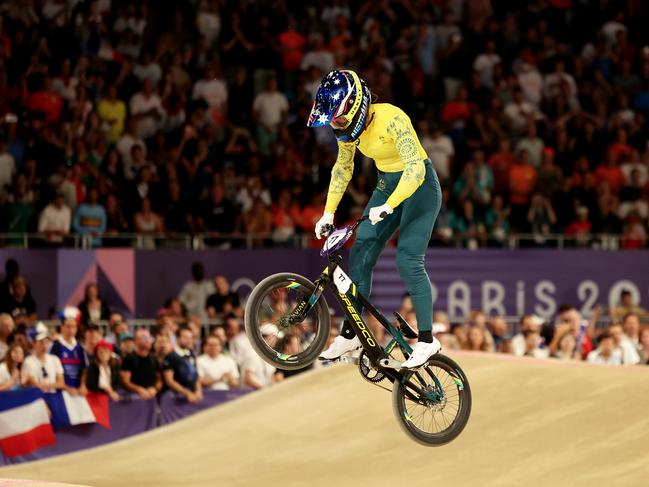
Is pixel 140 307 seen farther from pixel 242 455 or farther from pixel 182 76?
pixel 242 455

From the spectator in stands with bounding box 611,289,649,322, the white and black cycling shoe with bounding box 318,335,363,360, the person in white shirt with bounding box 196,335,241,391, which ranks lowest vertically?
the person in white shirt with bounding box 196,335,241,391

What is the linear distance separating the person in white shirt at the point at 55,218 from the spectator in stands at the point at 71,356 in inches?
87.0

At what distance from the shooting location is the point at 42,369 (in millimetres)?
15102

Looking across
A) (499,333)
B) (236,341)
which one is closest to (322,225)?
(236,341)

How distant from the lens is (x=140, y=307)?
711 inches

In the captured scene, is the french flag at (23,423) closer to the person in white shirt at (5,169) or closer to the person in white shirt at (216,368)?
the person in white shirt at (216,368)

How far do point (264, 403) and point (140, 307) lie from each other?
3596mm

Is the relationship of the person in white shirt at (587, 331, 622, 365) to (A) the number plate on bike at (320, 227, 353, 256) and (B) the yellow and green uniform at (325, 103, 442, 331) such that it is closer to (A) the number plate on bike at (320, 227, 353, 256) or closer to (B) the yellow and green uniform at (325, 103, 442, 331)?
(B) the yellow and green uniform at (325, 103, 442, 331)

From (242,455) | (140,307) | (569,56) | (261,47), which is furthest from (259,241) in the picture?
(569,56)

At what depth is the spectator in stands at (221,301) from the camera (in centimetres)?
1756

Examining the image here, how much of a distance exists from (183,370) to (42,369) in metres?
1.79

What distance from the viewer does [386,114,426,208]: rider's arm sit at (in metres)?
10.1

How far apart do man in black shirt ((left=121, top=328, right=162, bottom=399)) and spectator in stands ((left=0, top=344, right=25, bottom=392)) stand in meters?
1.29

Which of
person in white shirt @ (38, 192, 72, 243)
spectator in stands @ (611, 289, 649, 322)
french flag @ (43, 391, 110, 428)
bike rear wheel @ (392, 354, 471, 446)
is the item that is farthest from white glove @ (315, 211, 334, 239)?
spectator in stands @ (611, 289, 649, 322)
